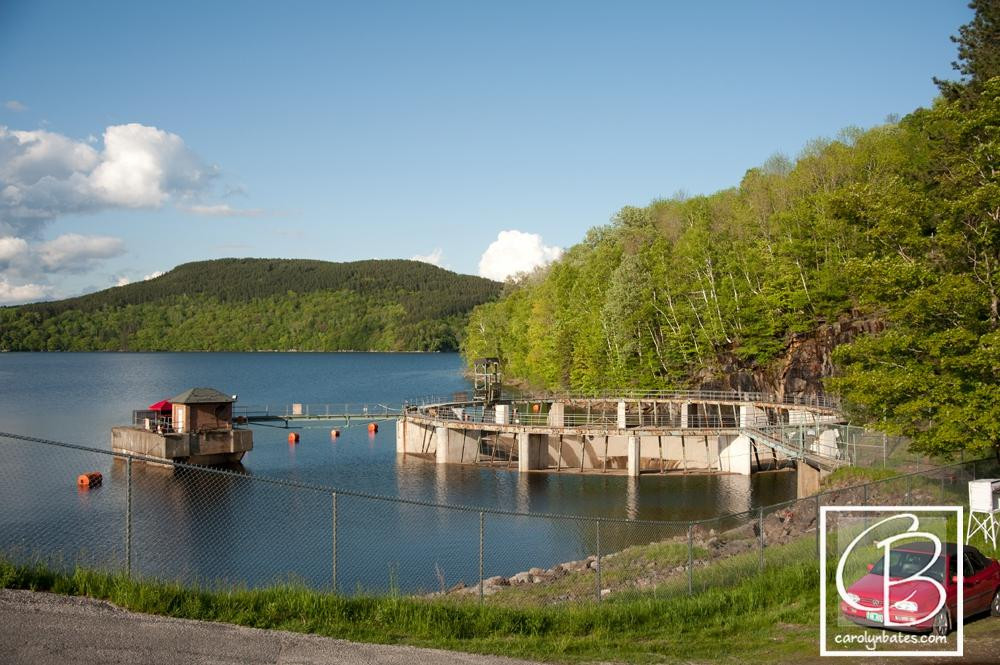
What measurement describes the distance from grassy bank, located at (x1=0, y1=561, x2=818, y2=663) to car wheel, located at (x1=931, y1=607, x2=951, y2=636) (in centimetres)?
177

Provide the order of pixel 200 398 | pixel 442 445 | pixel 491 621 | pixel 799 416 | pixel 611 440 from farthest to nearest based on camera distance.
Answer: pixel 611 440 → pixel 442 445 → pixel 200 398 → pixel 799 416 → pixel 491 621

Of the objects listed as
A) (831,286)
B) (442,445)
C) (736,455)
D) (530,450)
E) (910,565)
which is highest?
(831,286)

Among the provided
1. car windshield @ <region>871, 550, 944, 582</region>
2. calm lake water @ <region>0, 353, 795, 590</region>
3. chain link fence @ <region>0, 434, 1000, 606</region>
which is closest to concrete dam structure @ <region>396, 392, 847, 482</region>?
calm lake water @ <region>0, 353, 795, 590</region>

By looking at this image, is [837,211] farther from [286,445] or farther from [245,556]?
[286,445]

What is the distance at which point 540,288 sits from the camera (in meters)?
113

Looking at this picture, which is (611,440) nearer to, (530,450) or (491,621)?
(530,450)

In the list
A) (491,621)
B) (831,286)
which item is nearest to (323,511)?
(491,621)

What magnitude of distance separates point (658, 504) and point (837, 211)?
1932cm

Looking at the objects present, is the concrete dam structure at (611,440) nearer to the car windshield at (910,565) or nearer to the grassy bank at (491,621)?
the car windshield at (910,565)

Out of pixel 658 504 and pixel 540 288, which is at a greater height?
pixel 540 288

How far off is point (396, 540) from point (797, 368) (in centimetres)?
3926

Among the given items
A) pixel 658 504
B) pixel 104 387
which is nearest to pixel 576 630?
pixel 658 504

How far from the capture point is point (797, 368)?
202 feet

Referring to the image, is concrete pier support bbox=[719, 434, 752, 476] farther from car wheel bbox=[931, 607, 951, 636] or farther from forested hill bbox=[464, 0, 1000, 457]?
car wheel bbox=[931, 607, 951, 636]
